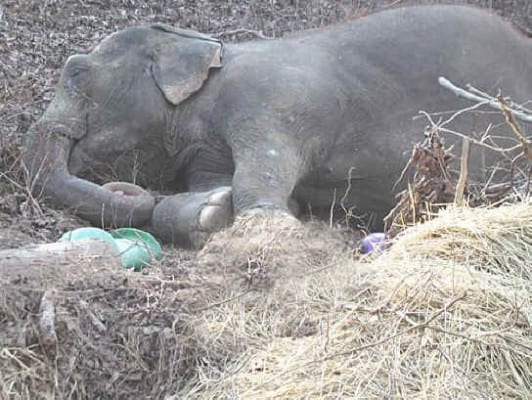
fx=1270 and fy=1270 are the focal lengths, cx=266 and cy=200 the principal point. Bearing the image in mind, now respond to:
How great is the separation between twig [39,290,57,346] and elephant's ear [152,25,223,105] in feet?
8.14

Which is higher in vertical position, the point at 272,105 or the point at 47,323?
the point at 47,323

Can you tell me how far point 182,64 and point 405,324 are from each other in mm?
2615

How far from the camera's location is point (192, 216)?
5.79 metres

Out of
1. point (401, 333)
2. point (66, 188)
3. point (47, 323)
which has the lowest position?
point (66, 188)

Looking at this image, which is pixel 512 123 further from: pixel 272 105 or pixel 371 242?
pixel 272 105

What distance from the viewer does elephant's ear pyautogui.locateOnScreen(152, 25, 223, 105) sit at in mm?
6527

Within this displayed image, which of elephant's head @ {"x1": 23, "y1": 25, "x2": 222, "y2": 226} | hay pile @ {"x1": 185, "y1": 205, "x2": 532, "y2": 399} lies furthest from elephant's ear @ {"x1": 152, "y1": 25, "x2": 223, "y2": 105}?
hay pile @ {"x1": 185, "y1": 205, "x2": 532, "y2": 399}

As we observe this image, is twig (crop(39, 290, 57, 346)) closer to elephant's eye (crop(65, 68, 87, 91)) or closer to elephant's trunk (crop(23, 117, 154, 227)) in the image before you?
elephant's trunk (crop(23, 117, 154, 227))

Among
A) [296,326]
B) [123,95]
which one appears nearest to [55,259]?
[296,326]

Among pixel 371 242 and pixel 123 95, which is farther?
pixel 123 95

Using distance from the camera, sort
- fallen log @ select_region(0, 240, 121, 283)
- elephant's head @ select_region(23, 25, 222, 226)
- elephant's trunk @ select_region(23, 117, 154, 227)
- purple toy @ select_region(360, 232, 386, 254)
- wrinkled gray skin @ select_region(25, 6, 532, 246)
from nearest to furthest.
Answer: fallen log @ select_region(0, 240, 121, 283)
purple toy @ select_region(360, 232, 386, 254)
elephant's trunk @ select_region(23, 117, 154, 227)
wrinkled gray skin @ select_region(25, 6, 532, 246)
elephant's head @ select_region(23, 25, 222, 226)

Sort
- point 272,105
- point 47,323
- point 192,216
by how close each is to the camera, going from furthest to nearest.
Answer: point 272,105 → point 192,216 → point 47,323

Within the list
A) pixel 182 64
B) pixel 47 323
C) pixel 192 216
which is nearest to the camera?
pixel 47 323

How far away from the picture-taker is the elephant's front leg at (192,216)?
574 cm
